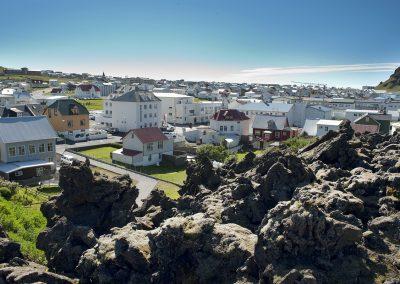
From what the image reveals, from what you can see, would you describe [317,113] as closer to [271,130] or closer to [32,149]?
[271,130]

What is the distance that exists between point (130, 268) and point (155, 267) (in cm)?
126

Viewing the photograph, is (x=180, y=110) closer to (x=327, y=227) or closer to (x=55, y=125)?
(x=55, y=125)

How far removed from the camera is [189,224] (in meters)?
19.0

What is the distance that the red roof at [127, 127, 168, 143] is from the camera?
226 feet

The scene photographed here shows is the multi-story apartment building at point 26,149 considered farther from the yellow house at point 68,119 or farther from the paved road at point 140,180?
the yellow house at point 68,119

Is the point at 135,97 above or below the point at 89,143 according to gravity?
above

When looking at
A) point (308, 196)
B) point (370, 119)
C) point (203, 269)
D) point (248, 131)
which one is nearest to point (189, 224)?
point (203, 269)

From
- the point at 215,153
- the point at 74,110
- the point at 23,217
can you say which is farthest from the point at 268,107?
the point at 23,217

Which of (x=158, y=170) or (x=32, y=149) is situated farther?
(x=158, y=170)

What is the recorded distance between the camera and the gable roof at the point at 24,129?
53.7 m

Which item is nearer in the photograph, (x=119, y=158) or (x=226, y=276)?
(x=226, y=276)

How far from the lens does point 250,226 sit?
69.4ft

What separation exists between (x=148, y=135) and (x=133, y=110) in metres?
27.8

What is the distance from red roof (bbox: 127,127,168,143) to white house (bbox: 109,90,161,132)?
2502 cm
